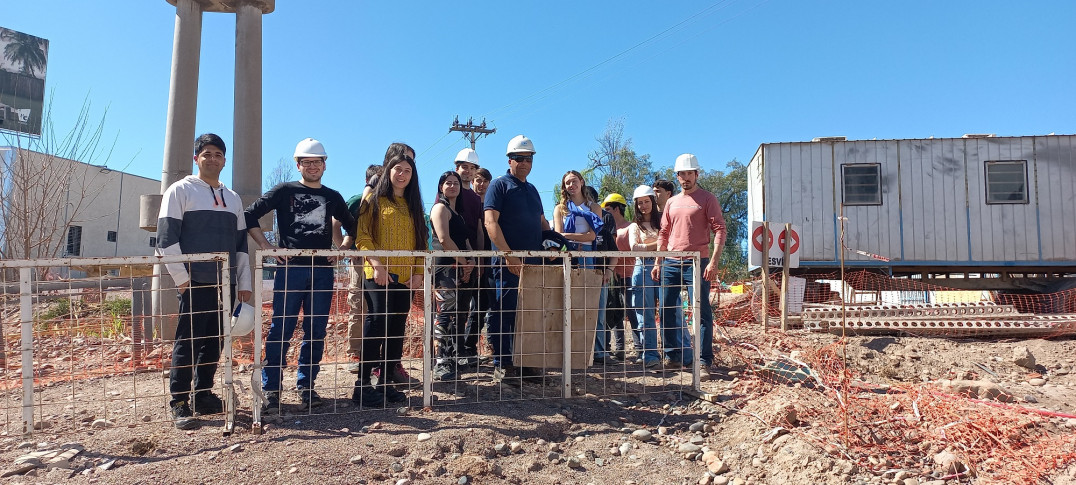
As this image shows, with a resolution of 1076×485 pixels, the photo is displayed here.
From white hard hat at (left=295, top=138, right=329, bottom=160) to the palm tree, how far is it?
96.7 feet

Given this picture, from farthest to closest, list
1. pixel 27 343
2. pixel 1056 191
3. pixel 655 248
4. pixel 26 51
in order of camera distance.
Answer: pixel 26 51
pixel 1056 191
pixel 655 248
pixel 27 343

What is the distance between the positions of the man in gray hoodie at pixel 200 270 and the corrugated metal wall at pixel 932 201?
8.96 m

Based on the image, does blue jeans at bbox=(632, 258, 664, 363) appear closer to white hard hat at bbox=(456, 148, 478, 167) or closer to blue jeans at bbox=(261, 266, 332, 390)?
white hard hat at bbox=(456, 148, 478, 167)

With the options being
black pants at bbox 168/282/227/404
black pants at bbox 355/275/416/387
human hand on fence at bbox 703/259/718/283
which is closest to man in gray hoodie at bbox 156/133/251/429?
black pants at bbox 168/282/227/404

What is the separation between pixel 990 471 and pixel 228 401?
11.8ft

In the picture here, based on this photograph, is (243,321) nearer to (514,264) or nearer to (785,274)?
(514,264)

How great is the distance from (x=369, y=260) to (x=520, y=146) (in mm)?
1274

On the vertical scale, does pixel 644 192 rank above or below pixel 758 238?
above

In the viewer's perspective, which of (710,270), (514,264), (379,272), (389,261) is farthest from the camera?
(710,270)

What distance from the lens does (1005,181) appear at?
9.85 m

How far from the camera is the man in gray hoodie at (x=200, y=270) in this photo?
3.11 m

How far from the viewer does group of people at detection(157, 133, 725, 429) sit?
10.6 ft

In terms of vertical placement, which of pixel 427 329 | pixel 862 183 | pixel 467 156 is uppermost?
pixel 862 183

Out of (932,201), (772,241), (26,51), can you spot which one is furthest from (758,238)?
(26,51)
